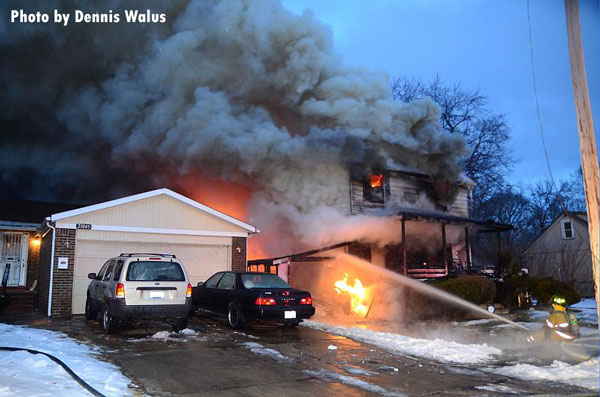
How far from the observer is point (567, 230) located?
28.5 m

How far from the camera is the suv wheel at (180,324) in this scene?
9266 mm

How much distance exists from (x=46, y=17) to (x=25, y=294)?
10.9 metres

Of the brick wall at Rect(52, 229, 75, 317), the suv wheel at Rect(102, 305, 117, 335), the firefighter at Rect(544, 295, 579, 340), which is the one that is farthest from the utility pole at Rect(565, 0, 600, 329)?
the brick wall at Rect(52, 229, 75, 317)

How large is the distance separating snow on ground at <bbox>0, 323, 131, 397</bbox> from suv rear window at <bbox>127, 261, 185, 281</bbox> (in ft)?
4.96

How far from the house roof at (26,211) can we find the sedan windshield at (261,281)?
872 centimetres

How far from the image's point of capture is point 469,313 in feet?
42.6

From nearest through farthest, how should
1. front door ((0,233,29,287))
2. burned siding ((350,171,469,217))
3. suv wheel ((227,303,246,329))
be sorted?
suv wheel ((227,303,246,329)) → front door ((0,233,29,287)) → burned siding ((350,171,469,217))

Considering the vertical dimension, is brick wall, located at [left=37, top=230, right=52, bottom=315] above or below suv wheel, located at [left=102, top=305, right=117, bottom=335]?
above

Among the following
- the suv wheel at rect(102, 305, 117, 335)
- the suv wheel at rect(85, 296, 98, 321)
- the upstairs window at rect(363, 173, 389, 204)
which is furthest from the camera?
the upstairs window at rect(363, 173, 389, 204)

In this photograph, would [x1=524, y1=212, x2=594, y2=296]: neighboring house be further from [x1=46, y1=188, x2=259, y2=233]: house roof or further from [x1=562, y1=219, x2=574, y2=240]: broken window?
[x1=46, y1=188, x2=259, y2=233]: house roof

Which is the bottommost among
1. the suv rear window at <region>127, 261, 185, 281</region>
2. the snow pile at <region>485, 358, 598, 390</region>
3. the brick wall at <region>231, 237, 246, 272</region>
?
the snow pile at <region>485, 358, 598, 390</region>

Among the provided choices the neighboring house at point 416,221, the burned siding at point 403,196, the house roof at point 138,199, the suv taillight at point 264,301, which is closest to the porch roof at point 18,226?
the house roof at point 138,199

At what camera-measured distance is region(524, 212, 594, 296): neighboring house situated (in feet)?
84.8

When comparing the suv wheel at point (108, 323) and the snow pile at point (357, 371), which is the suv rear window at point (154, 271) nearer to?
the suv wheel at point (108, 323)
